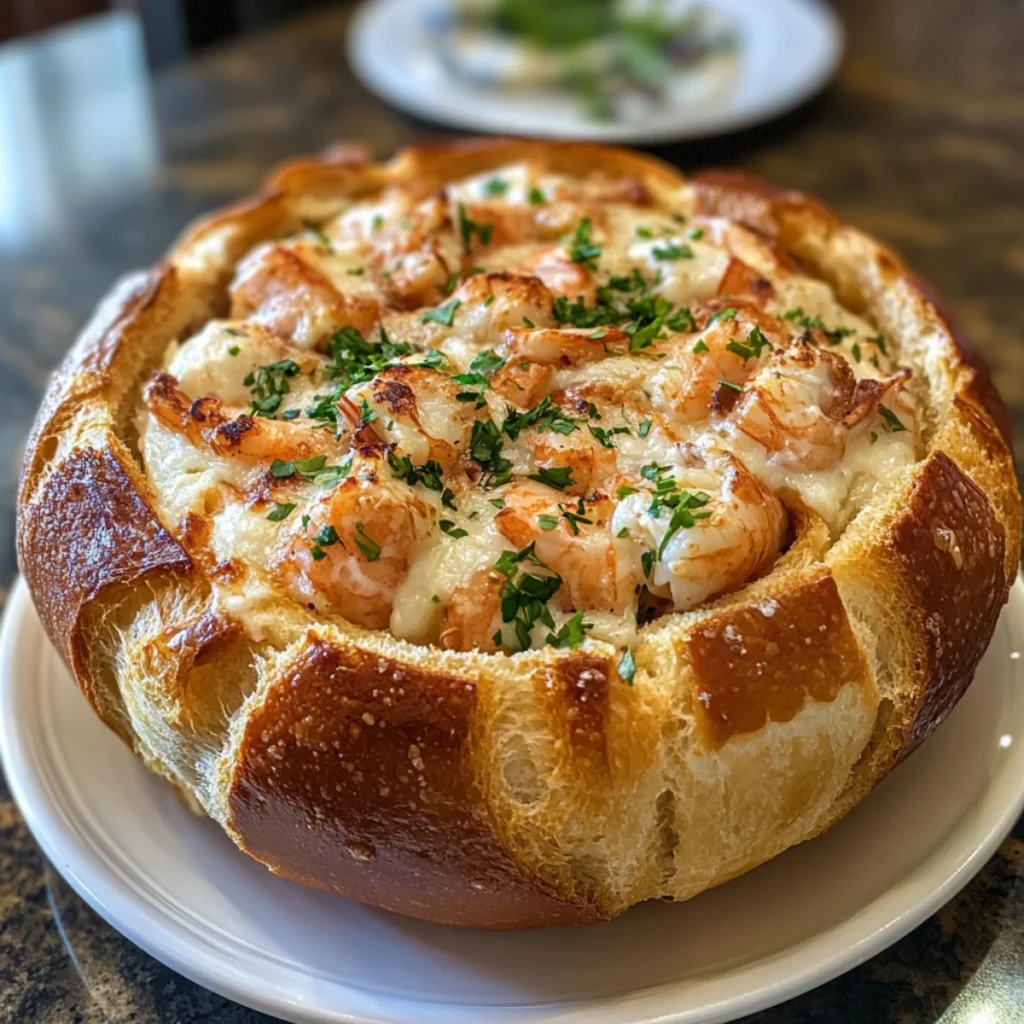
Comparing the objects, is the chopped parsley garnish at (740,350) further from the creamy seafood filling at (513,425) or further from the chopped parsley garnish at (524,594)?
the chopped parsley garnish at (524,594)

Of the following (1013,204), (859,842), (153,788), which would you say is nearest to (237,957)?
(153,788)

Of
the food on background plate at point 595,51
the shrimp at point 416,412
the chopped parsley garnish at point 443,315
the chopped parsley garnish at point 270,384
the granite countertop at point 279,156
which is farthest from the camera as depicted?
the food on background plate at point 595,51

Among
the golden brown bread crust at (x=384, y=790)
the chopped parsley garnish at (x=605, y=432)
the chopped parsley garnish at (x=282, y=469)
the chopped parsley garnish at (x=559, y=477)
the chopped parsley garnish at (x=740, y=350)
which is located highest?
the chopped parsley garnish at (x=740, y=350)

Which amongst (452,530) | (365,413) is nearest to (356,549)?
(452,530)

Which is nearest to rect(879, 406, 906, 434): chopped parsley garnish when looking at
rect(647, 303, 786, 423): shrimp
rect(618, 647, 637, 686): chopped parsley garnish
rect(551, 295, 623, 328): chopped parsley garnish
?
rect(647, 303, 786, 423): shrimp

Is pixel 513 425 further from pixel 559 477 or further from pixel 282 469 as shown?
pixel 282 469

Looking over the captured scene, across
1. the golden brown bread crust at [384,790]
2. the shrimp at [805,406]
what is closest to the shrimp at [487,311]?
the shrimp at [805,406]

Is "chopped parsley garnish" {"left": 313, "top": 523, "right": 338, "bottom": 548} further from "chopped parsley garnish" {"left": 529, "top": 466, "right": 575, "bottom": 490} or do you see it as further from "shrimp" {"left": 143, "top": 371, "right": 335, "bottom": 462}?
"chopped parsley garnish" {"left": 529, "top": 466, "right": 575, "bottom": 490}
